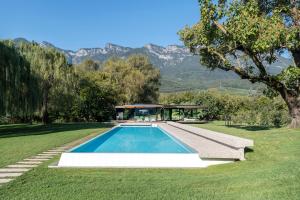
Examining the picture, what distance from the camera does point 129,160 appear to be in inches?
282

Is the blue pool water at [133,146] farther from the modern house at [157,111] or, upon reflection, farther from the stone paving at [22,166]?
the modern house at [157,111]

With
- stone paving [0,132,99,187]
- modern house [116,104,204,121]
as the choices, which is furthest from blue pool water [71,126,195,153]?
modern house [116,104,204,121]

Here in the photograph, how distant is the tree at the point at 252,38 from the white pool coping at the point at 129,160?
781cm

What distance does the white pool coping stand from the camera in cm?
709

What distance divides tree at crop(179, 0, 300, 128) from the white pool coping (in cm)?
781

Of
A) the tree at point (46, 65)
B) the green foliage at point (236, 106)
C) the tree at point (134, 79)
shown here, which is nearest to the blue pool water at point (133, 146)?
the green foliage at point (236, 106)

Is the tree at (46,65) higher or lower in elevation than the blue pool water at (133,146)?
higher

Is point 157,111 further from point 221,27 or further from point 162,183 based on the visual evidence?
point 162,183

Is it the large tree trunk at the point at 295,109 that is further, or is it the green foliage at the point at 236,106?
the green foliage at the point at 236,106

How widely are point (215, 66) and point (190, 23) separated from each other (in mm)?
2607

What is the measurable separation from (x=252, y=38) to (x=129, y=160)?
9.02 m

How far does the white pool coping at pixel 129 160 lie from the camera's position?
Answer: 7090mm

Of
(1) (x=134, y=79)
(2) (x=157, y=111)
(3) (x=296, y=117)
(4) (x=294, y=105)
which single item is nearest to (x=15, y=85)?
(4) (x=294, y=105)

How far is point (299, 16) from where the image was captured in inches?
571
